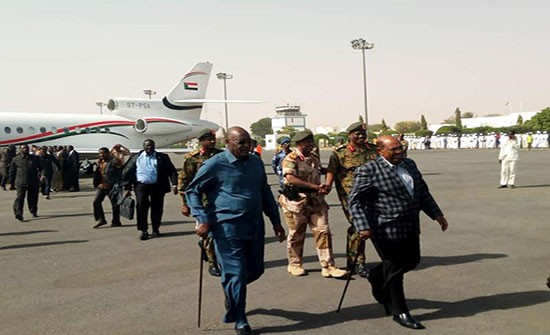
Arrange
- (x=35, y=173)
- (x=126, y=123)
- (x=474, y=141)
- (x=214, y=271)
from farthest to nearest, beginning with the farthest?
(x=474, y=141)
(x=126, y=123)
(x=35, y=173)
(x=214, y=271)

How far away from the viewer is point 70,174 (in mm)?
18938

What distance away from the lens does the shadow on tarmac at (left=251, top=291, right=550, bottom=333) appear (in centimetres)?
460

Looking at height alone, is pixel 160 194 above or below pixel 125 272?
above

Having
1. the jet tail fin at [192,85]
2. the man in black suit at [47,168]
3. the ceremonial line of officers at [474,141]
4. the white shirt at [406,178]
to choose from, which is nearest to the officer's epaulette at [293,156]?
the white shirt at [406,178]

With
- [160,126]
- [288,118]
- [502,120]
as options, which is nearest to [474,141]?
[160,126]

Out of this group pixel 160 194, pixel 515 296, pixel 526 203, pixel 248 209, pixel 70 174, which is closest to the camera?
pixel 248 209

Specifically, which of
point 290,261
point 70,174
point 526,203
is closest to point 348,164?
point 290,261

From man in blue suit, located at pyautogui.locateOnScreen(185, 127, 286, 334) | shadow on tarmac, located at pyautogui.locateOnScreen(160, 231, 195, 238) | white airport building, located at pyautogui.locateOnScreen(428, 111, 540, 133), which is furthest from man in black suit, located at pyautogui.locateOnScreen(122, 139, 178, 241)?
white airport building, located at pyautogui.locateOnScreen(428, 111, 540, 133)

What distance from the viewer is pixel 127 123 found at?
1147 inches

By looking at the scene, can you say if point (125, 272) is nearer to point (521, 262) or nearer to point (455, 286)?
point (455, 286)

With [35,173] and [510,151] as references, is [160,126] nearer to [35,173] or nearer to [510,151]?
[35,173]

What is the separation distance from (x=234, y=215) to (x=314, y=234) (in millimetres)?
2049

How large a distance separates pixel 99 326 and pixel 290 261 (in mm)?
2475

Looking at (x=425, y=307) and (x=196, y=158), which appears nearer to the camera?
(x=425, y=307)
